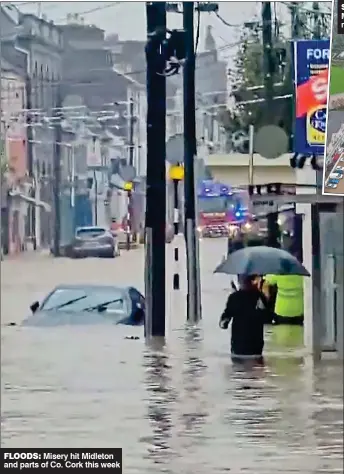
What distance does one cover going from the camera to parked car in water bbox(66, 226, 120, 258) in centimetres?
591

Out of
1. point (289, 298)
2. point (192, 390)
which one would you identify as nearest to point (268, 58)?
point (289, 298)

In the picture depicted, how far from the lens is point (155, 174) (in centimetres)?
593

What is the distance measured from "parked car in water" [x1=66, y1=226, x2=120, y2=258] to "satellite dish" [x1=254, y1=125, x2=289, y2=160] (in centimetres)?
64

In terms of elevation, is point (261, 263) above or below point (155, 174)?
below

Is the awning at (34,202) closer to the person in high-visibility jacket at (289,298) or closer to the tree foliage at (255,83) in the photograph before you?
the tree foliage at (255,83)

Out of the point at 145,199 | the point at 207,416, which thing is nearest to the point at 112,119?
the point at 145,199

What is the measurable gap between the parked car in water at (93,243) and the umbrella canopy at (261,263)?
0.40 m

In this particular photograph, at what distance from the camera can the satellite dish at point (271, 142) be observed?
233 inches

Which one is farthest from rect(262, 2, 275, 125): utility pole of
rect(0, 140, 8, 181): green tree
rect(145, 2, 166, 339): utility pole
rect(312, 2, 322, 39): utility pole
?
rect(0, 140, 8, 181): green tree

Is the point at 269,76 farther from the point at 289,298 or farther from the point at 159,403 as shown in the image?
the point at 159,403

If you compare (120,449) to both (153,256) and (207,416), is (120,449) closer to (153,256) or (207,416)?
(207,416)

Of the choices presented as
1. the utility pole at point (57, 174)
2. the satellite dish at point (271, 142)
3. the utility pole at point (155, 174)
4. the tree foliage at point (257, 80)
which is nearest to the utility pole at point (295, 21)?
the tree foliage at point (257, 80)

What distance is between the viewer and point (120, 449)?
230 inches

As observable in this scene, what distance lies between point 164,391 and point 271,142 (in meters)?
1.01
